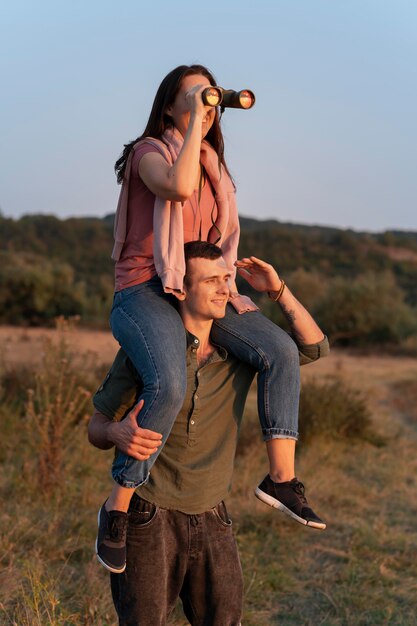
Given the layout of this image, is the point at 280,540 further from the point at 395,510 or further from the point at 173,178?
the point at 173,178

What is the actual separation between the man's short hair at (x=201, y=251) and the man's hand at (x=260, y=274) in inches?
5.1

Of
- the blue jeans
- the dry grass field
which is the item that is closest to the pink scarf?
the blue jeans

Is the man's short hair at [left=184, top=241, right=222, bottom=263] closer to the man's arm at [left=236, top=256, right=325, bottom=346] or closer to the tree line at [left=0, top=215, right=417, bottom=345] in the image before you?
the man's arm at [left=236, top=256, right=325, bottom=346]

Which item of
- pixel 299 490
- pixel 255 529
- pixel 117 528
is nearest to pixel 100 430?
pixel 117 528

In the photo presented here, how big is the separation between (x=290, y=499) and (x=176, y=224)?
1.14 meters

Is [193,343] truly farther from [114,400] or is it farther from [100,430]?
[100,430]

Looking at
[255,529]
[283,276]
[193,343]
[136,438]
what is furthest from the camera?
[283,276]

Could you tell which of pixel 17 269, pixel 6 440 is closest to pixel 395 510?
pixel 6 440

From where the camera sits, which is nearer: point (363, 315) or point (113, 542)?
point (113, 542)

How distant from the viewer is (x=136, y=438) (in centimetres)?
273

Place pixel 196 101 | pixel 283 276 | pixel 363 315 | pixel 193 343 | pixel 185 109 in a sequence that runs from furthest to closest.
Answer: pixel 283 276 → pixel 363 315 → pixel 185 109 → pixel 193 343 → pixel 196 101

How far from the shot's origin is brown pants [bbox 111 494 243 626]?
113 inches

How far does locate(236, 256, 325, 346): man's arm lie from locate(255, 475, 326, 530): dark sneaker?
22.7 inches

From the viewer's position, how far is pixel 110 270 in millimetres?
39875
